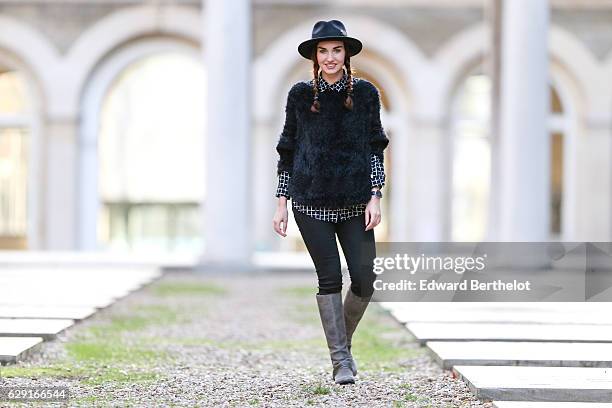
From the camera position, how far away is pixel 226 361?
623cm

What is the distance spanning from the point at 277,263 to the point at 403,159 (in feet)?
14.1

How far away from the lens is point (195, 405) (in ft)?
15.2

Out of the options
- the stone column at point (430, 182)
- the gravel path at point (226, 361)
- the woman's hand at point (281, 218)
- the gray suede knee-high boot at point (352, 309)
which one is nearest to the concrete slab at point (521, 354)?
the gravel path at point (226, 361)

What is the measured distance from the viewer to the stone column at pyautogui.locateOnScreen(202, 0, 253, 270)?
12641 mm

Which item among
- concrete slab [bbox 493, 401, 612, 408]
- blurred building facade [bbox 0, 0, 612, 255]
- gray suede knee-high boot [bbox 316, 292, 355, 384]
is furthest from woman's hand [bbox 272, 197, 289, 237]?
blurred building facade [bbox 0, 0, 612, 255]

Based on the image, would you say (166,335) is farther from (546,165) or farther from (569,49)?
(569,49)

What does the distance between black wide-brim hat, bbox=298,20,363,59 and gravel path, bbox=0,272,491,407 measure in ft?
5.40

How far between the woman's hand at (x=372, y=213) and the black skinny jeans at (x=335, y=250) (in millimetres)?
94

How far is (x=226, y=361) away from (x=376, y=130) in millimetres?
1815

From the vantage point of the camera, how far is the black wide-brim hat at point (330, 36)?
16.4 feet

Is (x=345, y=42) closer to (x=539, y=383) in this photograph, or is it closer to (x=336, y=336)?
(x=336, y=336)

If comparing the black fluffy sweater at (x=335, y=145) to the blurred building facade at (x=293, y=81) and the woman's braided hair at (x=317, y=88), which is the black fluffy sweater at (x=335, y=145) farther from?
the blurred building facade at (x=293, y=81)

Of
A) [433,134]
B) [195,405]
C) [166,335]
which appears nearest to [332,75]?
[195,405]

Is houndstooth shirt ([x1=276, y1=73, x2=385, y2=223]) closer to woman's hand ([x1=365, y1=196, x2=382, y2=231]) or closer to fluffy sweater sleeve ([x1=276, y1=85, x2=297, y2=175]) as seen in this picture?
woman's hand ([x1=365, y1=196, x2=382, y2=231])
